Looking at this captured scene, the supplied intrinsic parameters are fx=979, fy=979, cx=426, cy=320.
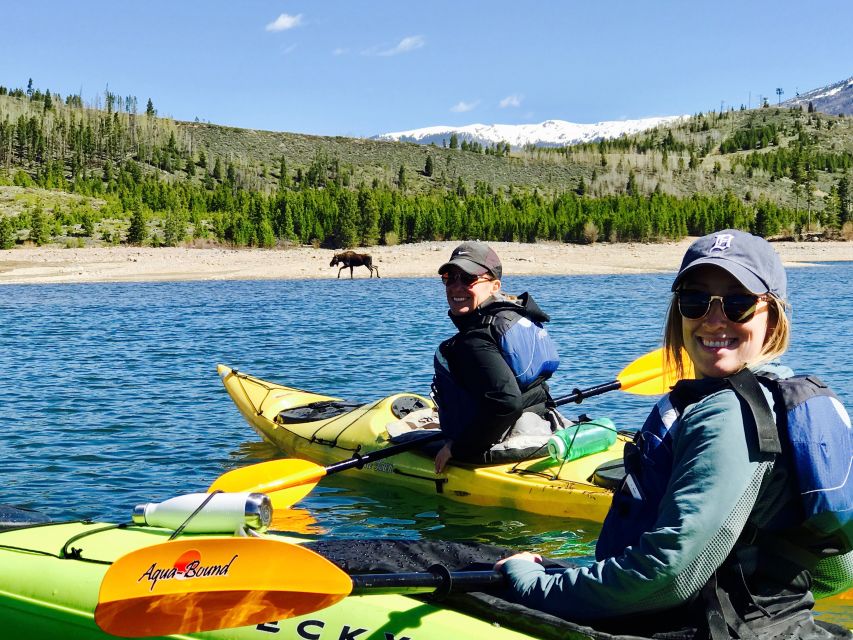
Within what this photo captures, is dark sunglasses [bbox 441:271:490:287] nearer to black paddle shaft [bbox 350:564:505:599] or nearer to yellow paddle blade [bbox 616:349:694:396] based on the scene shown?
yellow paddle blade [bbox 616:349:694:396]

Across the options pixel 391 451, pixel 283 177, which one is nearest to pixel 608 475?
pixel 391 451

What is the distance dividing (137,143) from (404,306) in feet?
143

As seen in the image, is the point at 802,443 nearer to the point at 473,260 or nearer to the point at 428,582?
the point at 428,582

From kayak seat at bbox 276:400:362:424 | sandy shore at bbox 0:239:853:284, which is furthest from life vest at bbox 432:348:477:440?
sandy shore at bbox 0:239:853:284

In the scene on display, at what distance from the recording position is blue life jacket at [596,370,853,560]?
2232 mm

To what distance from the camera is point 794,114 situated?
106125 millimetres

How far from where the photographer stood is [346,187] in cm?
5600

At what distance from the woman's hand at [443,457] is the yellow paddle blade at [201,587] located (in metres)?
3.03

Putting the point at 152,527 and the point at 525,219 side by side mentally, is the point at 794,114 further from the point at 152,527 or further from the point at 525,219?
the point at 152,527

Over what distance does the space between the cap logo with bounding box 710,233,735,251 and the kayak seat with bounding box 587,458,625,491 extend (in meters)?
3.38

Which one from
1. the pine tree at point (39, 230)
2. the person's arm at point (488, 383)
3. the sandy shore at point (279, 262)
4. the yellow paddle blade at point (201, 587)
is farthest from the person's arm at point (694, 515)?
the pine tree at point (39, 230)

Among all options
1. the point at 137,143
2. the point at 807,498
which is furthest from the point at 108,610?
the point at 137,143

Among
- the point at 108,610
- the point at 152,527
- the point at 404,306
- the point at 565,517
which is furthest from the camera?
the point at 404,306

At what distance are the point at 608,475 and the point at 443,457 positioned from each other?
1024 millimetres
